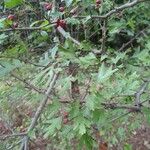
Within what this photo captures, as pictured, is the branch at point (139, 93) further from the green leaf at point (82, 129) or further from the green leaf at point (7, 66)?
the green leaf at point (7, 66)

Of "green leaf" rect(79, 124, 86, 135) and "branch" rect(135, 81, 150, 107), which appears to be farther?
"branch" rect(135, 81, 150, 107)

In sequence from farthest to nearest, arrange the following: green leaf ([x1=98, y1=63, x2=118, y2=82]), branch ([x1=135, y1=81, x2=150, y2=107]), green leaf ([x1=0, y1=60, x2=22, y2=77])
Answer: branch ([x1=135, y1=81, x2=150, y2=107]) < green leaf ([x1=0, y1=60, x2=22, y2=77]) < green leaf ([x1=98, y1=63, x2=118, y2=82])

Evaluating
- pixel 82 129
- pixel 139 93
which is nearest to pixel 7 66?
pixel 82 129

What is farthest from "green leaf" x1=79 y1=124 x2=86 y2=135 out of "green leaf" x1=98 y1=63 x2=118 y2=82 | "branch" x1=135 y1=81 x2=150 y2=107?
"branch" x1=135 y1=81 x2=150 y2=107

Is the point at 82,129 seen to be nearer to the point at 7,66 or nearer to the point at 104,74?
the point at 104,74

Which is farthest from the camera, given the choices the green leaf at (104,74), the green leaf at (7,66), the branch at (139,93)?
the branch at (139,93)

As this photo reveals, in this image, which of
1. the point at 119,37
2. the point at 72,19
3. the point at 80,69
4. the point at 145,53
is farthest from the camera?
the point at 119,37

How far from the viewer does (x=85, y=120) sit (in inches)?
56.3

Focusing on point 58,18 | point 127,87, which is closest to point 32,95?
point 58,18

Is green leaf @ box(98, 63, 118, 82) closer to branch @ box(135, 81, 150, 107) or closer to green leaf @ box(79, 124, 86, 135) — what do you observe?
green leaf @ box(79, 124, 86, 135)

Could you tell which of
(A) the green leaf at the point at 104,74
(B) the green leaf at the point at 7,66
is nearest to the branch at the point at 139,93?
(A) the green leaf at the point at 104,74

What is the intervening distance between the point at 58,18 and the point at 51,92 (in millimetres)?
327

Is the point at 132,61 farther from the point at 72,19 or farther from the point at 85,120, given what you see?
the point at 85,120

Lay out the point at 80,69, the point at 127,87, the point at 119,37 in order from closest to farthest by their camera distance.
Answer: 1. the point at 127,87
2. the point at 80,69
3. the point at 119,37
